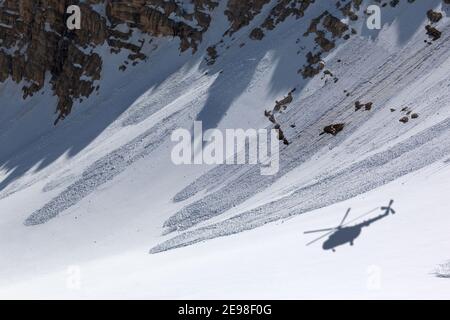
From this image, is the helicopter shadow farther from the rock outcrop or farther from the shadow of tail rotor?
the rock outcrop

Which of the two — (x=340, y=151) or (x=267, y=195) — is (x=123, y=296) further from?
(x=340, y=151)

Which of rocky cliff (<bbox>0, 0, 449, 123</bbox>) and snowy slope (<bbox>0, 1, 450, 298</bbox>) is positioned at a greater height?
rocky cliff (<bbox>0, 0, 449, 123</bbox>)

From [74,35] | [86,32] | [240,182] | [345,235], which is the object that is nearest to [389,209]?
[345,235]

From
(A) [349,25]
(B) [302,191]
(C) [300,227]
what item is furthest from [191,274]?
(A) [349,25]

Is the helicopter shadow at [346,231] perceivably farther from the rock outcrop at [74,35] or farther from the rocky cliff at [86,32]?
the rock outcrop at [74,35]

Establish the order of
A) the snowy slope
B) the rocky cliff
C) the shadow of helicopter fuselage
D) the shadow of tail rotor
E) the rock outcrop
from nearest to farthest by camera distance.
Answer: the snowy slope, the shadow of helicopter fuselage, the shadow of tail rotor, the rocky cliff, the rock outcrop

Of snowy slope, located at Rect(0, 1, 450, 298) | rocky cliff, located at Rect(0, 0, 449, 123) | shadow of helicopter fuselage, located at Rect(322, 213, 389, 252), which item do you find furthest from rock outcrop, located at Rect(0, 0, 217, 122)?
shadow of helicopter fuselage, located at Rect(322, 213, 389, 252)

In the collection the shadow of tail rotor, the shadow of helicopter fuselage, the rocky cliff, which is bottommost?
the shadow of helicopter fuselage

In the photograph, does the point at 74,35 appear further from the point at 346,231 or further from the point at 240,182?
the point at 346,231
